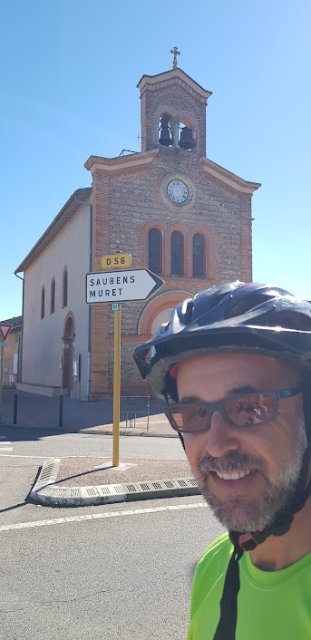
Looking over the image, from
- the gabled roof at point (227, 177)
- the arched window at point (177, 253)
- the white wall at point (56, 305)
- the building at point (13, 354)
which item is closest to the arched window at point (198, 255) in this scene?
the arched window at point (177, 253)

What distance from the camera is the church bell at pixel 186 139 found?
24.3 meters

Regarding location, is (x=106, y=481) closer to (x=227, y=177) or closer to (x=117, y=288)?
(x=117, y=288)

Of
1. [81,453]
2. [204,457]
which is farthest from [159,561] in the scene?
[81,453]

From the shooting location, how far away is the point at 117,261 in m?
8.44

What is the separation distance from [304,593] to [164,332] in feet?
2.46

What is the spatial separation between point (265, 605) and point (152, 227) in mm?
22234

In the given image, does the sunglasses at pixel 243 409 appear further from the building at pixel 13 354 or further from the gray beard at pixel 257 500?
the building at pixel 13 354

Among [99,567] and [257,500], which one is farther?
[99,567]

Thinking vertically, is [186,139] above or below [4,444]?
above

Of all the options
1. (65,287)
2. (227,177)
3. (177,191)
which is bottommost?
→ (65,287)

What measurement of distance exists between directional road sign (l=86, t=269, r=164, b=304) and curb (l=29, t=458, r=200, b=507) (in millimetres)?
2737

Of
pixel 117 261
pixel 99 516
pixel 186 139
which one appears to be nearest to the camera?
pixel 99 516

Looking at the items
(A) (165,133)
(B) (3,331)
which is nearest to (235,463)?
(B) (3,331)

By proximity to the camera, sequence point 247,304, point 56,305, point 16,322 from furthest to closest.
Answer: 1. point 16,322
2. point 56,305
3. point 247,304
